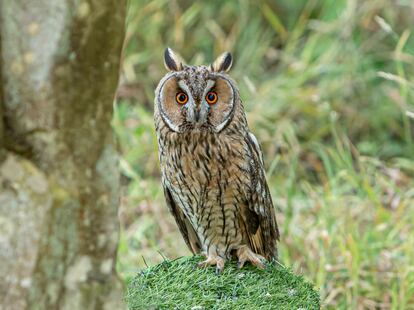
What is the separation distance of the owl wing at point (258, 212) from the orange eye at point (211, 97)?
275 mm

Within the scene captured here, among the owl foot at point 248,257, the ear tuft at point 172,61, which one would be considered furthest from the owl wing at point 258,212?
the ear tuft at point 172,61

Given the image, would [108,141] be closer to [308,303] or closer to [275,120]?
[308,303]

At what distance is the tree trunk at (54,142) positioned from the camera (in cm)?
181

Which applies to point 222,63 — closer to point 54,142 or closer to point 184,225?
point 184,225

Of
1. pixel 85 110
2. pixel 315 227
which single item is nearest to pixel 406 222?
pixel 315 227

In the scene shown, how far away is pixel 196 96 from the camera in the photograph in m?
3.14

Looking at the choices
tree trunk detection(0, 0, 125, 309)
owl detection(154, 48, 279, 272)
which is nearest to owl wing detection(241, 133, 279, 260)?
owl detection(154, 48, 279, 272)

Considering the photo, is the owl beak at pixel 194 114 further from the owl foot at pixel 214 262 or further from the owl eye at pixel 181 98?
the owl foot at pixel 214 262

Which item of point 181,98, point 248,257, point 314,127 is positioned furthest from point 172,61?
point 314,127

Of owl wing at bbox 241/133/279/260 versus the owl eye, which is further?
owl wing at bbox 241/133/279/260

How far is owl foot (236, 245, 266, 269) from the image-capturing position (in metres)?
3.21

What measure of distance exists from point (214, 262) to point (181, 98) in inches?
24.7

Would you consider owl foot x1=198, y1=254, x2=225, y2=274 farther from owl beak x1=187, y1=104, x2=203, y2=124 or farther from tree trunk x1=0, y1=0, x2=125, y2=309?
tree trunk x1=0, y1=0, x2=125, y2=309

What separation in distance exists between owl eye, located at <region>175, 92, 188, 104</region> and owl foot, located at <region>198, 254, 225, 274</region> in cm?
60
